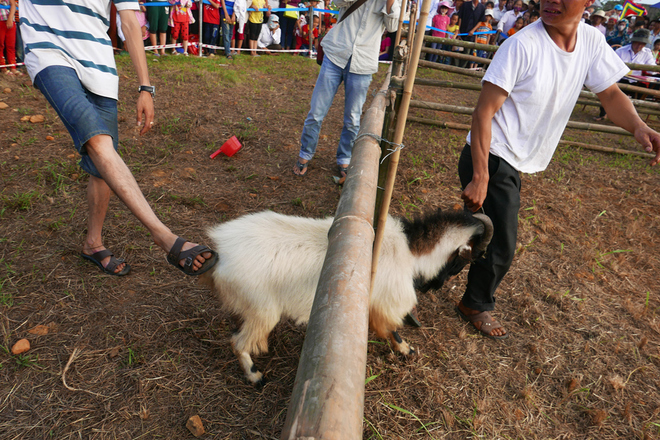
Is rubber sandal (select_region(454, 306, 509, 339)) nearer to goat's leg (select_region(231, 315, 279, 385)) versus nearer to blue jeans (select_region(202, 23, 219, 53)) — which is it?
goat's leg (select_region(231, 315, 279, 385))

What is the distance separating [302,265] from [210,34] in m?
11.0

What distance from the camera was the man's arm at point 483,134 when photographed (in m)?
2.12

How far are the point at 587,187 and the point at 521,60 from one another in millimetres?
3844

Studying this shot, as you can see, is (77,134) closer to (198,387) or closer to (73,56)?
(73,56)

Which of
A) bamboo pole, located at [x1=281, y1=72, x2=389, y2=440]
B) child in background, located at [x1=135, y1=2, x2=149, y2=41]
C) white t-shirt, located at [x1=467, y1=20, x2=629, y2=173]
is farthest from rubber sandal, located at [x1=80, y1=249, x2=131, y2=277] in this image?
child in background, located at [x1=135, y1=2, x2=149, y2=41]

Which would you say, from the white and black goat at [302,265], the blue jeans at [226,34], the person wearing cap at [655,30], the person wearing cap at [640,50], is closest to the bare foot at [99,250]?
the white and black goat at [302,265]

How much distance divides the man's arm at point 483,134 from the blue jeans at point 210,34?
1065 cm

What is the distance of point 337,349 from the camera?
2.98 feet

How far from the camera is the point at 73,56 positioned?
2254 millimetres

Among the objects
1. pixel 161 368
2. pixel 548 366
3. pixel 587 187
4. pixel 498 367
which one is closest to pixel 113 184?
pixel 161 368

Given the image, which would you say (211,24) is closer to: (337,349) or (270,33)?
(270,33)

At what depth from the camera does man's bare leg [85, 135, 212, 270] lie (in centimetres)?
203

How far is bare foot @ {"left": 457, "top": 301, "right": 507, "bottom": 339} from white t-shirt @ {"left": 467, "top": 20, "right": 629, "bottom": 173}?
1067 millimetres

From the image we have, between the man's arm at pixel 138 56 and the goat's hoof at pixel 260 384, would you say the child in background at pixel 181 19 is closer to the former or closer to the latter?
the man's arm at pixel 138 56
